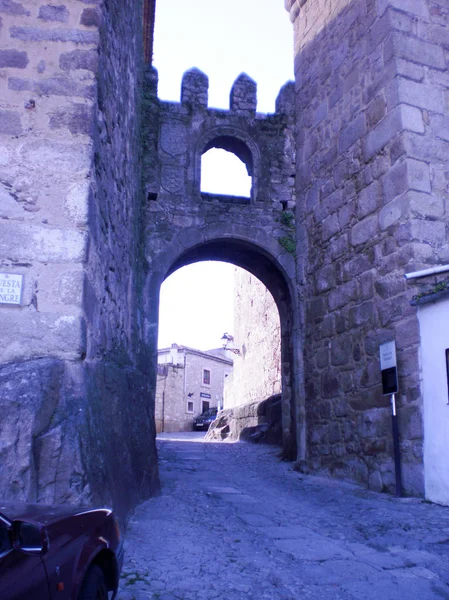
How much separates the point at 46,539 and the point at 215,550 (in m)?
2.16

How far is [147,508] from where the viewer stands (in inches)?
196

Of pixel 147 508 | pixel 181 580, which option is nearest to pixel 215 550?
pixel 181 580

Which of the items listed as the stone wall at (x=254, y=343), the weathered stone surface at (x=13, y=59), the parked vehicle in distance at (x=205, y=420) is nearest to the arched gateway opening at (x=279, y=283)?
the stone wall at (x=254, y=343)

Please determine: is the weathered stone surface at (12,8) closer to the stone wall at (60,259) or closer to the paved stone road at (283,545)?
the stone wall at (60,259)

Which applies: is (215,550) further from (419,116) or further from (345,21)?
(345,21)

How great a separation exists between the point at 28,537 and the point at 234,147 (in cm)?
841

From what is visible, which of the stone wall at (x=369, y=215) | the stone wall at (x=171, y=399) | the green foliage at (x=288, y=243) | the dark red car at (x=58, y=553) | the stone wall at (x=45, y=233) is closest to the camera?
the dark red car at (x=58, y=553)

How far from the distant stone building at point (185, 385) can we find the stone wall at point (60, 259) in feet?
80.9

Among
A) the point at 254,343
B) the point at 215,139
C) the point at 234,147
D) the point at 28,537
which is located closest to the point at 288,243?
the point at 234,147

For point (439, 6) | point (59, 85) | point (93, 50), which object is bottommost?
point (59, 85)

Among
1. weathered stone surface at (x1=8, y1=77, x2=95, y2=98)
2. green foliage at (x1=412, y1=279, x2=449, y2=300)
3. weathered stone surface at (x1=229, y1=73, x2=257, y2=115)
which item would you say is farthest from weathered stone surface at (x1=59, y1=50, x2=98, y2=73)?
weathered stone surface at (x1=229, y1=73, x2=257, y2=115)

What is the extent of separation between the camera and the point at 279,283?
9312 mm

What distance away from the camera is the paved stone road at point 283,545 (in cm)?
311

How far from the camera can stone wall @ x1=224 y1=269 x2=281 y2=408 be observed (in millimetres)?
13398
